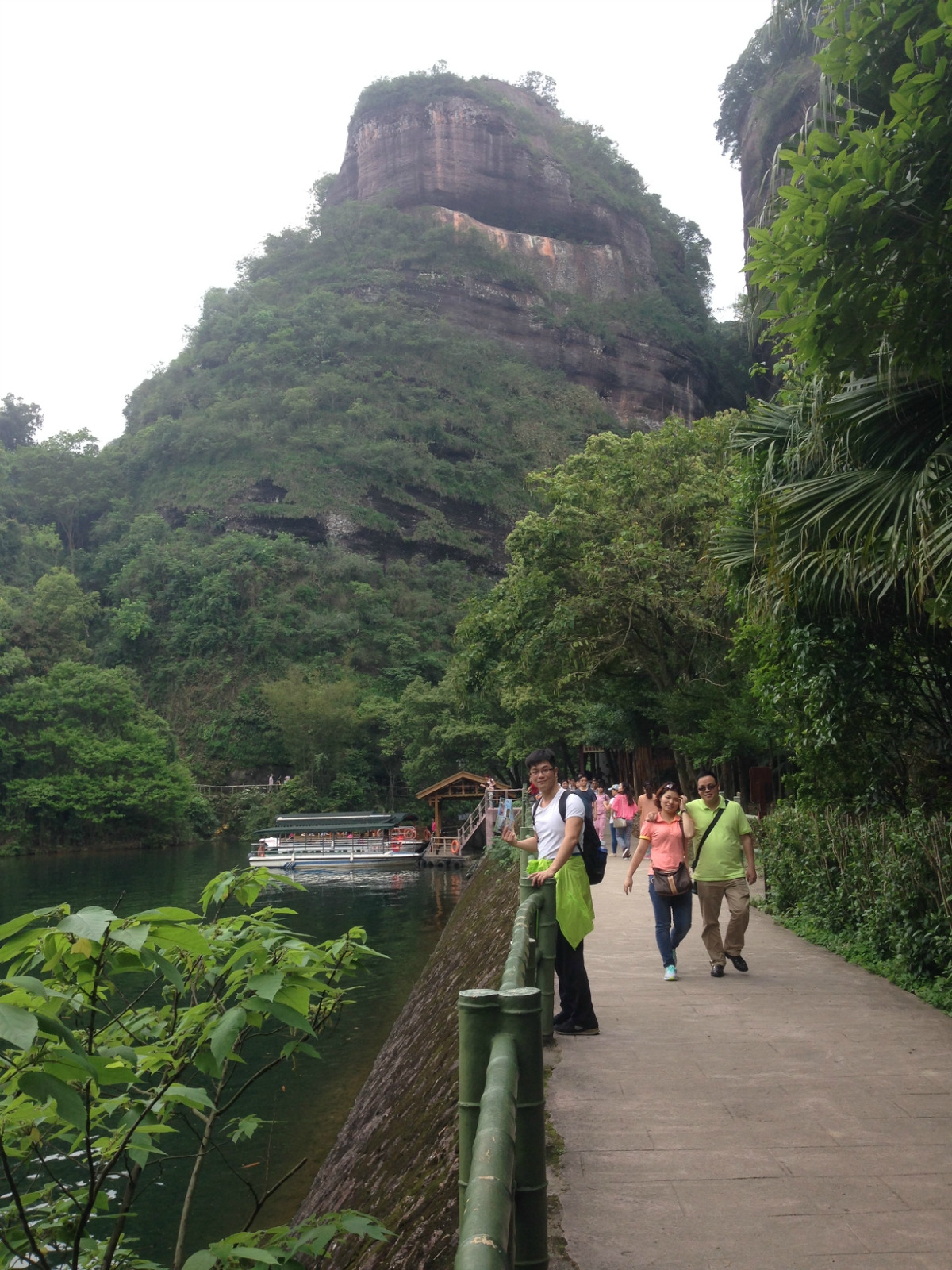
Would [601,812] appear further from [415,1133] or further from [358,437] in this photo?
[358,437]

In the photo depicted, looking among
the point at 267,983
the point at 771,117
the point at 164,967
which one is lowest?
the point at 267,983

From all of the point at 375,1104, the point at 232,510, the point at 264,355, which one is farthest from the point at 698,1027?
the point at 264,355

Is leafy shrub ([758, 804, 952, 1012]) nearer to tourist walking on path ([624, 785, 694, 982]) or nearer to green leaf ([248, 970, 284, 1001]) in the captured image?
tourist walking on path ([624, 785, 694, 982])

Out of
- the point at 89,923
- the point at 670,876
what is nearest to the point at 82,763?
the point at 670,876

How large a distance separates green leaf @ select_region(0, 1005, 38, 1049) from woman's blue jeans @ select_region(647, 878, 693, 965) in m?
6.47

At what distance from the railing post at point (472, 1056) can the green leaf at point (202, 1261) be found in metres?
0.98

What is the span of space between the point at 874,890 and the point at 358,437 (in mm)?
85387

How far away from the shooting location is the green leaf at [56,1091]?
8.05 feet

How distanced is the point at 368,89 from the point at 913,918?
119 m

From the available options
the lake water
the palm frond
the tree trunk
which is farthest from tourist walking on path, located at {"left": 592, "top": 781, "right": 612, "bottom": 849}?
the palm frond

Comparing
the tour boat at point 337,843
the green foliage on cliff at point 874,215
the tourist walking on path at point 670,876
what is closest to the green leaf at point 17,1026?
the green foliage on cliff at point 874,215

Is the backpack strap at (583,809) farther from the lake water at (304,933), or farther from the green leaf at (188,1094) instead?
the green leaf at (188,1094)

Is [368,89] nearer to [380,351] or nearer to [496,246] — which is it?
[496,246]

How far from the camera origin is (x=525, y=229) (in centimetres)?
11006
